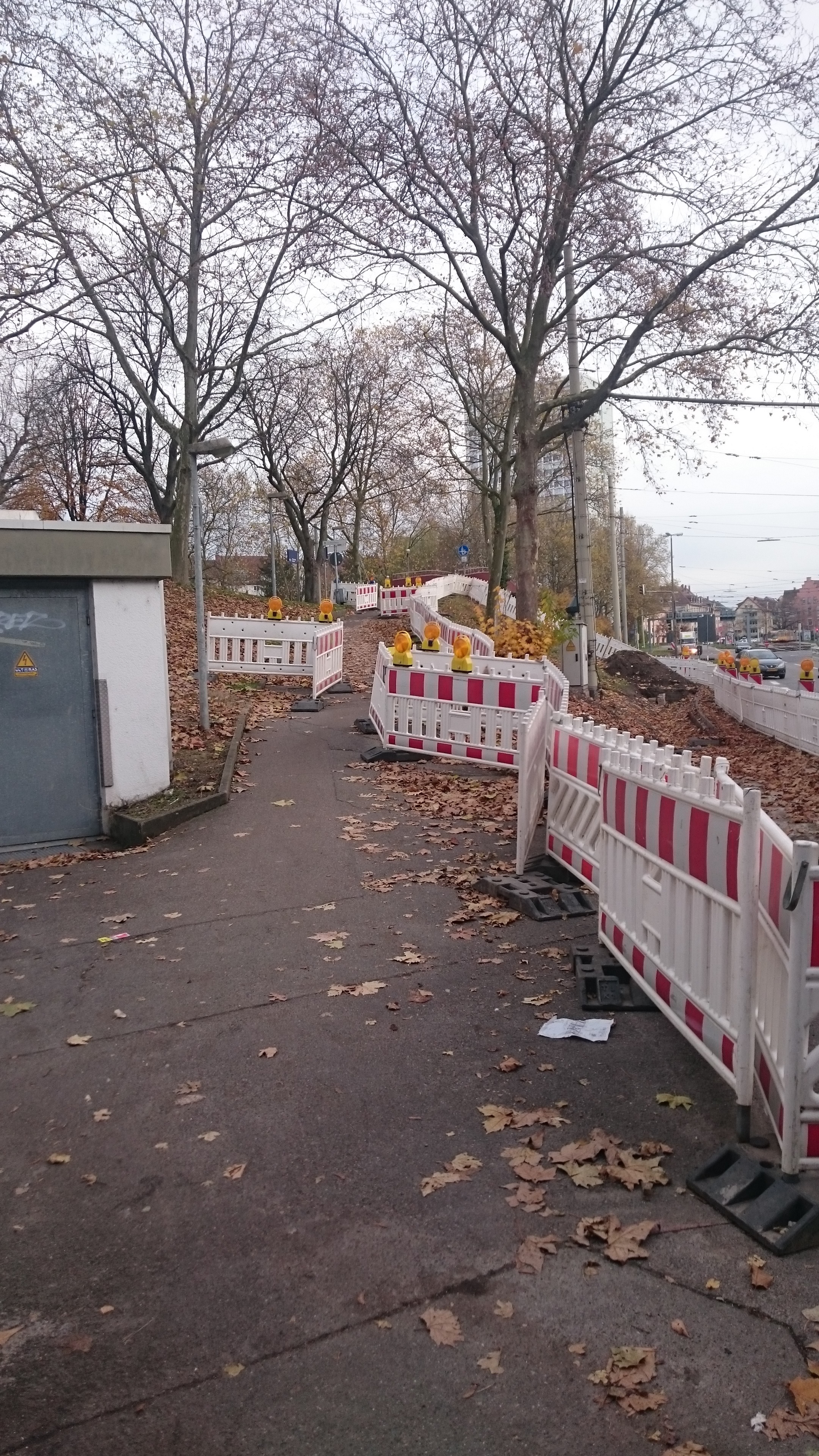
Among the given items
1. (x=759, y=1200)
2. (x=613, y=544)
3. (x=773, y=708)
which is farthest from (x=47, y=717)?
(x=613, y=544)

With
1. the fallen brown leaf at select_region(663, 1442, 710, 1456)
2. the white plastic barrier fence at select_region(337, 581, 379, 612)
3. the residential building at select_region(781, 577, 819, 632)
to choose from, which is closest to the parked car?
the white plastic barrier fence at select_region(337, 581, 379, 612)

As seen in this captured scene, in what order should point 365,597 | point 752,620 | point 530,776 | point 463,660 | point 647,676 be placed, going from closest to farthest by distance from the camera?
point 530,776 < point 463,660 < point 647,676 < point 365,597 < point 752,620

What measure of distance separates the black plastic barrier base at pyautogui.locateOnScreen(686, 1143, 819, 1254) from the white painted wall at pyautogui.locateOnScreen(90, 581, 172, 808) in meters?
8.16

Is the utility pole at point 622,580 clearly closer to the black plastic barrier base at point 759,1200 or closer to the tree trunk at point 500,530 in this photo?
the tree trunk at point 500,530

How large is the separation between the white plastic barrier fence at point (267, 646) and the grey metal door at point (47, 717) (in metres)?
10.6

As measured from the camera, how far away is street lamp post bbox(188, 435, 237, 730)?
43.1 ft

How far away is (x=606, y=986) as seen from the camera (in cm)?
577

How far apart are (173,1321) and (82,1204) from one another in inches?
36.0

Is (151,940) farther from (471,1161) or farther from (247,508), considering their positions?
(247,508)

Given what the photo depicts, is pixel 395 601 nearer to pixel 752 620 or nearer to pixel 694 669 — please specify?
pixel 694 669

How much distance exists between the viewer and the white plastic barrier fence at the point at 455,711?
523 inches

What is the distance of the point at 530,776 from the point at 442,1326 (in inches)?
211

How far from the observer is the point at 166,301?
25.5 m

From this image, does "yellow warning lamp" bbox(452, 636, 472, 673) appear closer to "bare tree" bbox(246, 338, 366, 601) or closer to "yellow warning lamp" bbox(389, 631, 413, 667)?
"yellow warning lamp" bbox(389, 631, 413, 667)
